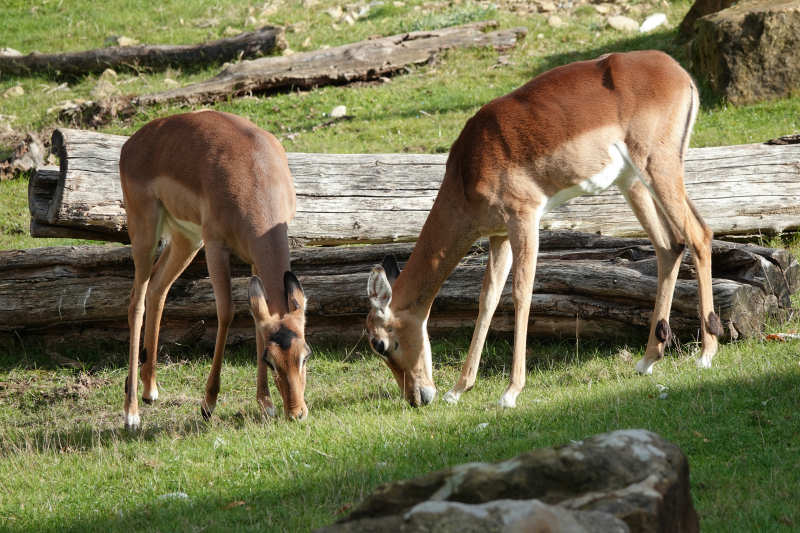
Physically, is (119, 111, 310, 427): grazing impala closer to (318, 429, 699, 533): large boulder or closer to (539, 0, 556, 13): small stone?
(318, 429, 699, 533): large boulder

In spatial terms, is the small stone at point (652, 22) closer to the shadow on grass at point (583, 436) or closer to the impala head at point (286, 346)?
the shadow on grass at point (583, 436)

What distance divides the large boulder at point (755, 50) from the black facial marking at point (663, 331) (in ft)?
23.2

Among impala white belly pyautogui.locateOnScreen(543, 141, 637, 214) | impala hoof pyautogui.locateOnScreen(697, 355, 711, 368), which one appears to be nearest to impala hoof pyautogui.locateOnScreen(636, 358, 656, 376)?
impala hoof pyautogui.locateOnScreen(697, 355, 711, 368)

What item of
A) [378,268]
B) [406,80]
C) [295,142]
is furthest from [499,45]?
[378,268]

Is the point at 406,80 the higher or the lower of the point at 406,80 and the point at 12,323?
the higher

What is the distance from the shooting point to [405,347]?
7.08 meters

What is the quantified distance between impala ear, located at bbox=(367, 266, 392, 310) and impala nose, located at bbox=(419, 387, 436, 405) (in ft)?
2.44

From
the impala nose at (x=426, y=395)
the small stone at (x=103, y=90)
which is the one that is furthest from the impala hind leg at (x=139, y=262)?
the small stone at (x=103, y=90)

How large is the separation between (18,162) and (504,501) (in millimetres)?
12601

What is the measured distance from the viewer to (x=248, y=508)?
5016mm

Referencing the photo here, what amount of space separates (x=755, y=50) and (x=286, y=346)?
31.4 ft

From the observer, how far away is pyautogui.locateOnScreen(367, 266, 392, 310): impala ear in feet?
22.2

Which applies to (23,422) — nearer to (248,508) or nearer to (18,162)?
(248,508)

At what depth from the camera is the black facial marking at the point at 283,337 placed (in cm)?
638
